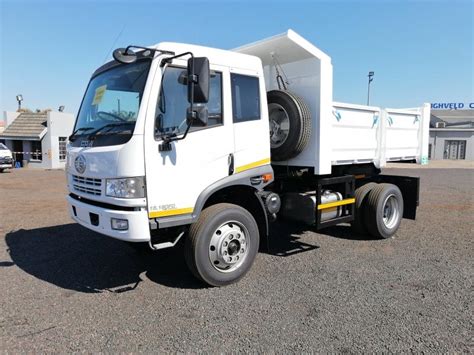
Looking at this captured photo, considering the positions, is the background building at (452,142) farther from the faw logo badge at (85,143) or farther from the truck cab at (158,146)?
the faw logo badge at (85,143)

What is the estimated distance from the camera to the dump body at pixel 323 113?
547cm

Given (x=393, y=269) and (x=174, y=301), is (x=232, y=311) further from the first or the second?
(x=393, y=269)

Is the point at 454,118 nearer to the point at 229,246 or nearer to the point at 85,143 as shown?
the point at 229,246

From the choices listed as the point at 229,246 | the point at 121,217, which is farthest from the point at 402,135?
the point at 121,217

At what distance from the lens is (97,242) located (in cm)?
660

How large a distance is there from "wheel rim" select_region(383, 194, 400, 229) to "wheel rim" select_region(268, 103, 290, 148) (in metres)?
2.72

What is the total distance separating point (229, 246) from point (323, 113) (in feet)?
7.75

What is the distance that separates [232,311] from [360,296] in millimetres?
1501

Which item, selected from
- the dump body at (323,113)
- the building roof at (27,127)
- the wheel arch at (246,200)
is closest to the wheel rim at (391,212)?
the dump body at (323,113)

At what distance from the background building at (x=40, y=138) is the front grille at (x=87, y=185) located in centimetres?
2443

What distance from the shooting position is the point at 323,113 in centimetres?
548

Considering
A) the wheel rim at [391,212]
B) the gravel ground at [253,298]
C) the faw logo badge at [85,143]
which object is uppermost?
the faw logo badge at [85,143]

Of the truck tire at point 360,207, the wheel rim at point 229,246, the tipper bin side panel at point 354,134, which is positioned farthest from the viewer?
the truck tire at point 360,207

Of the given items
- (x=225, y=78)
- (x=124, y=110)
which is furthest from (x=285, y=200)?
(x=124, y=110)
